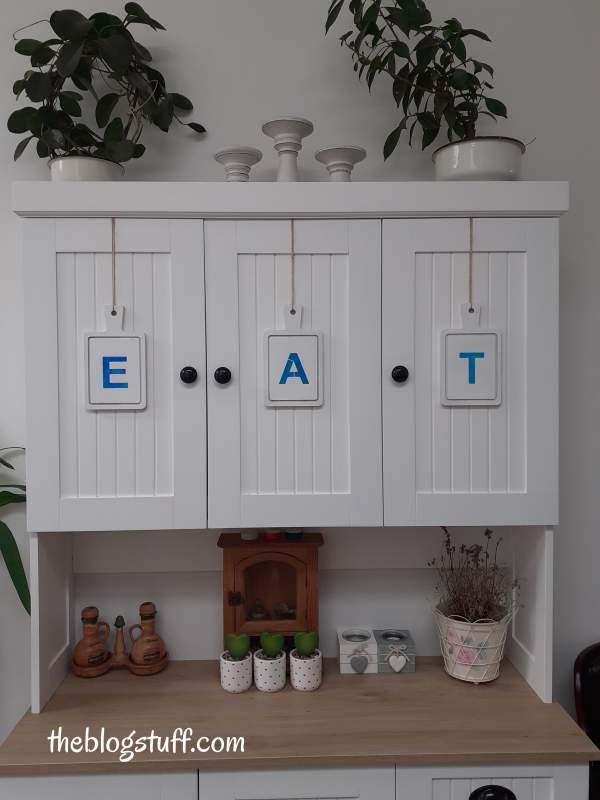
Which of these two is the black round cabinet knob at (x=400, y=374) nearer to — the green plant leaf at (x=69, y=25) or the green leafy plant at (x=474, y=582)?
the green leafy plant at (x=474, y=582)

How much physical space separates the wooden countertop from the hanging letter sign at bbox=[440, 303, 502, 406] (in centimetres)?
73

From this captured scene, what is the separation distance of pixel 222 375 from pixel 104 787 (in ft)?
3.02

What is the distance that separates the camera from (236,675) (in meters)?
1.54

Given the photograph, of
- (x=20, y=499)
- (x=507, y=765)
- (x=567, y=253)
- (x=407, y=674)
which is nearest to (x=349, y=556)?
(x=407, y=674)

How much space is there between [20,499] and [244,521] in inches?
25.7

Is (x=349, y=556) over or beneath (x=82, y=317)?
beneath

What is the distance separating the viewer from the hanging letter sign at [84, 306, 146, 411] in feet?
4.61

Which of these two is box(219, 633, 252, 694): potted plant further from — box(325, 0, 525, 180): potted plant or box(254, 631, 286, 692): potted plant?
box(325, 0, 525, 180): potted plant

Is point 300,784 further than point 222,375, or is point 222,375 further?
point 222,375

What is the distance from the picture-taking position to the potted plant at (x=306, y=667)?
1.54 m

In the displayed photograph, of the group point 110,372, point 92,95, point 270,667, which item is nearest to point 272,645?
point 270,667

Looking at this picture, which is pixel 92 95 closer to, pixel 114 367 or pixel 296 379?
pixel 114 367

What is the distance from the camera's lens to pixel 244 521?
1438 millimetres

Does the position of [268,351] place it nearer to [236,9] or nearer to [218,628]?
[218,628]
